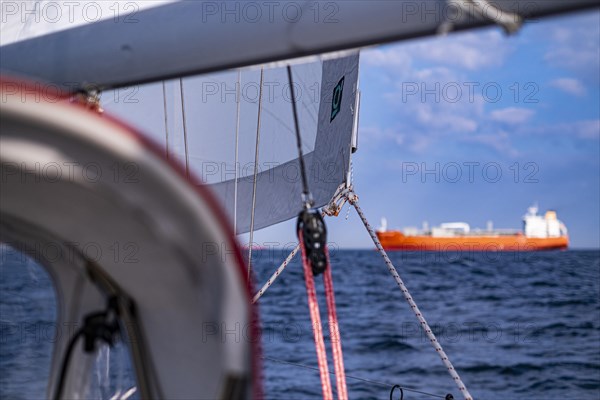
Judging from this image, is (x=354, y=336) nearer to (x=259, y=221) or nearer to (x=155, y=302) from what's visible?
(x=259, y=221)

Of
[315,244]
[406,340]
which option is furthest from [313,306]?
[406,340]

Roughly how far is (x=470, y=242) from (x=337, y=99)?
41.3 meters

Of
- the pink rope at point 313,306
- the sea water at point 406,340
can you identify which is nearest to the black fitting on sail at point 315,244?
the pink rope at point 313,306

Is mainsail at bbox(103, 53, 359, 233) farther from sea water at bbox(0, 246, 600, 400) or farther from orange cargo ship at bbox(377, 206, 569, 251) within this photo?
orange cargo ship at bbox(377, 206, 569, 251)

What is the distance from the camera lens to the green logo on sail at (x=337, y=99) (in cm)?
403

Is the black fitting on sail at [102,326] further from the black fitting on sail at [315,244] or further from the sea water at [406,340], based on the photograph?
the black fitting on sail at [315,244]

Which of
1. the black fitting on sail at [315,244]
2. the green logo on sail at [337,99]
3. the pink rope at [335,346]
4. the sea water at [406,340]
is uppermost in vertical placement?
the green logo on sail at [337,99]

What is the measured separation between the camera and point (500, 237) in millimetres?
44719

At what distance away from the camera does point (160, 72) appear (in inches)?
97.0

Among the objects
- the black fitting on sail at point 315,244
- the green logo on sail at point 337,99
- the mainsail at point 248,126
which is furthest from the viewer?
the mainsail at point 248,126

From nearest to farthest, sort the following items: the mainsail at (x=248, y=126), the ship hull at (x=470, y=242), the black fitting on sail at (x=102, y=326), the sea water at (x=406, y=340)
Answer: the black fitting on sail at (x=102, y=326)
the sea water at (x=406, y=340)
the mainsail at (x=248, y=126)
the ship hull at (x=470, y=242)

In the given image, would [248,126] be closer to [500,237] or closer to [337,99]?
[337,99]

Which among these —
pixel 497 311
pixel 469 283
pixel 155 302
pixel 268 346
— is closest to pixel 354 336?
pixel 268 346

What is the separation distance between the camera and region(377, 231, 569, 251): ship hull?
43.0 metres
